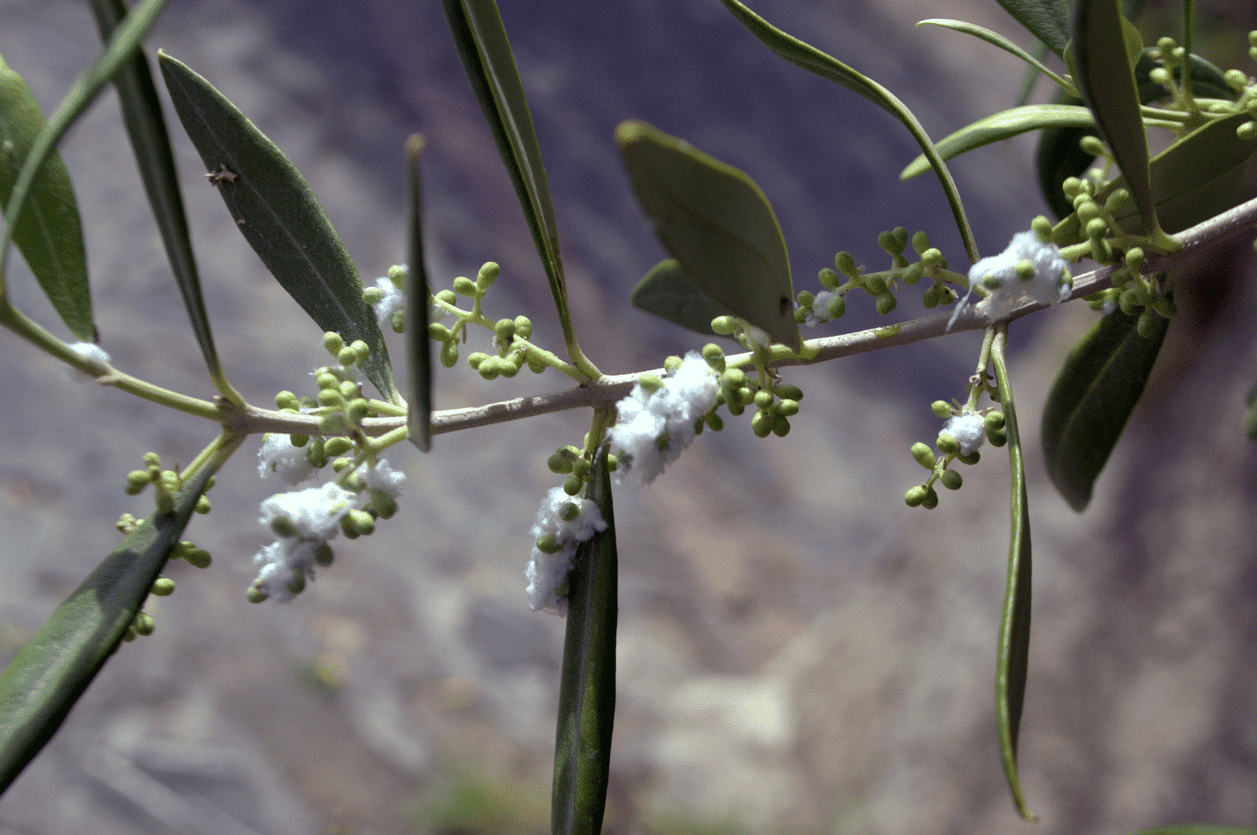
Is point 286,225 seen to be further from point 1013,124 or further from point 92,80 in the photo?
point 1013,124

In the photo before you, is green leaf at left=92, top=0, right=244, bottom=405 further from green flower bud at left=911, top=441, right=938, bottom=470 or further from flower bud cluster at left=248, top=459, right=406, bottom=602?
green flower bud at left=911, top=441, right=938, bottom=470

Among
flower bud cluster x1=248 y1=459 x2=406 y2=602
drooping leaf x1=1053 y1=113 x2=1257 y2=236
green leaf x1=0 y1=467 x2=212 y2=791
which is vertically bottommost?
green leaf x1=0 y1=467 x2=212 y2=791

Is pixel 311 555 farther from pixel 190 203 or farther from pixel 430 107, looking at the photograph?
pixel 430 107

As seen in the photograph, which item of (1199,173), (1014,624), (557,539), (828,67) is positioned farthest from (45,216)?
(1199,173)

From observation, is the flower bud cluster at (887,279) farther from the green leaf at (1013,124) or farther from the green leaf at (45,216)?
the green leaf at (45,216)

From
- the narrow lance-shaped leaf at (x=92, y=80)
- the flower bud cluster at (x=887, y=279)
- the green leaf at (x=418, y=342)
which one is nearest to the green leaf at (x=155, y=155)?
the narrow lance-shaped leaf at (x=92, y=80)

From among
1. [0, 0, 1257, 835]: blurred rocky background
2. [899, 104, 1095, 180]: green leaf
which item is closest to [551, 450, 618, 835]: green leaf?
[899, 104, 1095, 180]: green leaf
